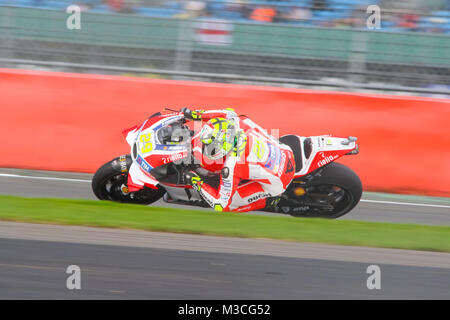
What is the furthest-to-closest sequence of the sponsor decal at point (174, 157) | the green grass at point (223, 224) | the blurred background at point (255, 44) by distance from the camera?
the blurred background at point (255, 44)
the sponsor decal at point (174, 157)
the green grass at point (223, 224)

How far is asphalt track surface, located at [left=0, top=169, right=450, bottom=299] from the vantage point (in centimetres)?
504

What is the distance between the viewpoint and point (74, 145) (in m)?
9.73

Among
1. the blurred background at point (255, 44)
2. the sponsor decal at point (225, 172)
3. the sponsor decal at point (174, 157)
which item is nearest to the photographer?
the sponsor decal at point (225, 172)

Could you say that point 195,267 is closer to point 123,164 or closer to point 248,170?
point 248,170

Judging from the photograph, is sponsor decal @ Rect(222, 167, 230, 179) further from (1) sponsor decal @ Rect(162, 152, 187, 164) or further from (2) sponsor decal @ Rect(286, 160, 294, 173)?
(2) sponsor decal @ Rect(286, 160, 294, 173)

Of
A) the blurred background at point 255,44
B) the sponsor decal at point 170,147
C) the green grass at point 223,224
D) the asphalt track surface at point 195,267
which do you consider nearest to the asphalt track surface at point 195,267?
the asphalt track surface at point 195,267

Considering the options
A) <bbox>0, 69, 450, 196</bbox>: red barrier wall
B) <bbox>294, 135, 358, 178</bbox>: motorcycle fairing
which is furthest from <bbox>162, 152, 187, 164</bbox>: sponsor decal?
<bbox>0, 69, 450, 196</bbox>: red barrier wall

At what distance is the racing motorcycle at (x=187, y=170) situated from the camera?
286 inches

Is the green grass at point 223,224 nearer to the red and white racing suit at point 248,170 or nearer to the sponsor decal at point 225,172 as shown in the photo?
the red and white racing suit at point 248,170

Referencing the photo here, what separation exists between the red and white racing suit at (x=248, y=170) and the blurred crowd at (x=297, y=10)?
2.90m

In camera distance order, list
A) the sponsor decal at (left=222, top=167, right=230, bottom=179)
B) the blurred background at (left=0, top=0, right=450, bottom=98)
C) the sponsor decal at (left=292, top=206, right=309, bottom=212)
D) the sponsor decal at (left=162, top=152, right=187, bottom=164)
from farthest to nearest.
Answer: the blurred background at (left=0, top=0, right=450, bottom=98)
the sponsor decal at (left=292, top=206, right=309, bottom=212)
the sponsor decal at (left=162, top=152, right=187, bottom=164)
the sponsor decal at (left=222, top=167, right=230, bottom=179)
